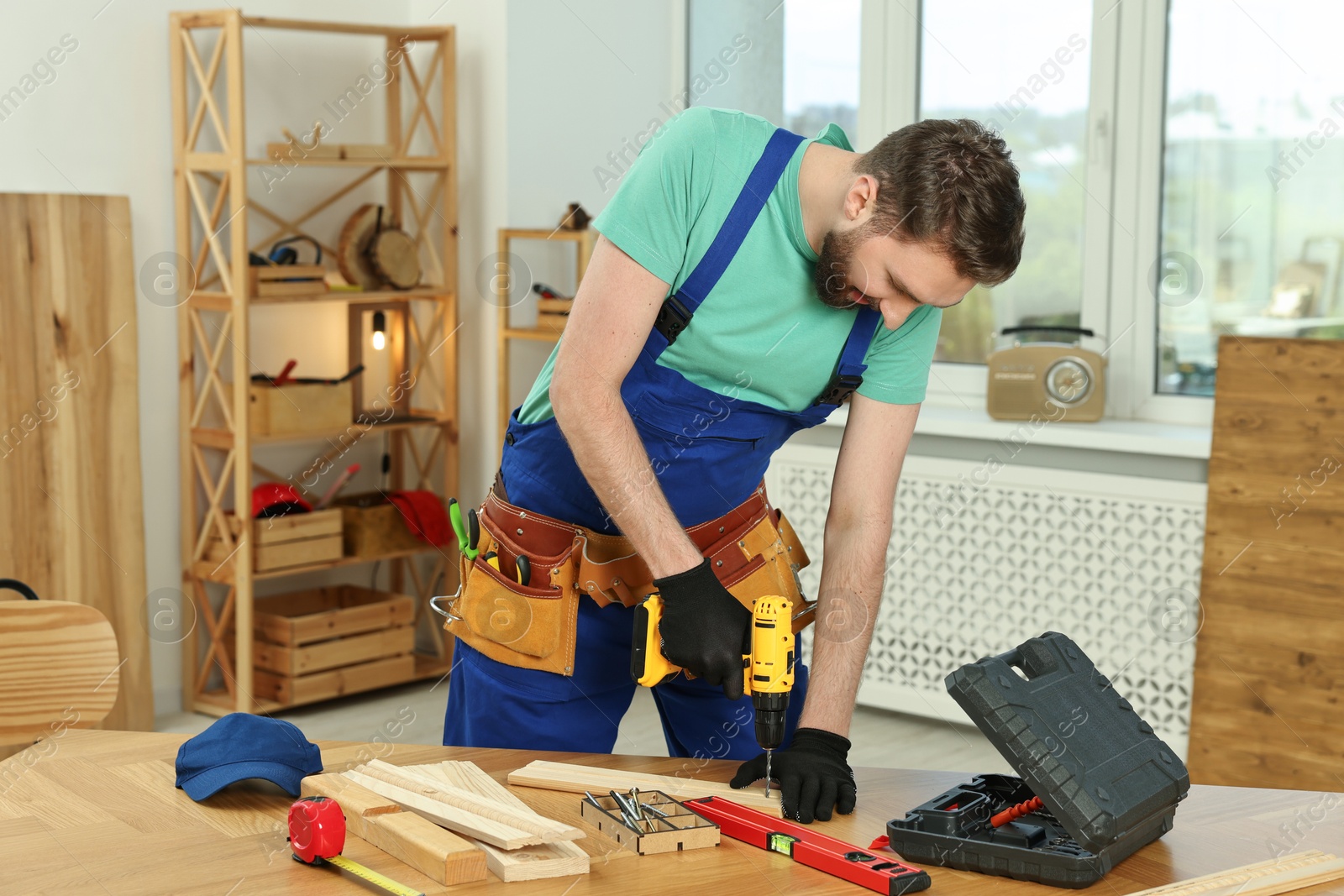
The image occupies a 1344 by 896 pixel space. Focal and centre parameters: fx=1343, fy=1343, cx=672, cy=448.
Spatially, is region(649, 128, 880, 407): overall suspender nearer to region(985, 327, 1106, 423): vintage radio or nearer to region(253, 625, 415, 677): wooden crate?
region(985, 327, 1106, 423): vintage radio

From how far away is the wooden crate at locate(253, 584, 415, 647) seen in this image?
3.82 meters

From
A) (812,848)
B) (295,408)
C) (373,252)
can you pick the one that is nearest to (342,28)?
(373,252)

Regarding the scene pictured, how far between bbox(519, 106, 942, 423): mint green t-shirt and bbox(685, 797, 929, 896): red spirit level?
0.55 metres

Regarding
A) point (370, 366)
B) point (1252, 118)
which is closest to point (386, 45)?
point (370, 366)

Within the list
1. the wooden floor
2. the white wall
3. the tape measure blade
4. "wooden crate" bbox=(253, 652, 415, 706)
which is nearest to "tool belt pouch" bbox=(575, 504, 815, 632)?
the tape measure blade

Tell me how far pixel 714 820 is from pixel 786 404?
23.3 inches

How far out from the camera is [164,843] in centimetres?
130

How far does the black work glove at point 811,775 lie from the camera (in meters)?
1.42

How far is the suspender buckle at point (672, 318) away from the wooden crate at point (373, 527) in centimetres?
249

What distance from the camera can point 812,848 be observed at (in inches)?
50.9

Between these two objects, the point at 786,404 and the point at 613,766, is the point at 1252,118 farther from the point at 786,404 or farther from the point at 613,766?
the point at 613,766

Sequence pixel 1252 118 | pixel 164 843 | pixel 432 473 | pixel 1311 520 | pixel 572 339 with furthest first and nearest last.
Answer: pixel 432 473
pixel 1252 118
pixel 1311 520
pixel 572 339
pixel 164 843

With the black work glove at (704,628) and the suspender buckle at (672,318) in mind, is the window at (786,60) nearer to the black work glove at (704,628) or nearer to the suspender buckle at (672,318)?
the suspender buckle at (672,318)

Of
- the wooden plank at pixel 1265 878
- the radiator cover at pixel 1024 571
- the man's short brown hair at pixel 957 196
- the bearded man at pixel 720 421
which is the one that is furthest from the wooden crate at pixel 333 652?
the wooden plank at pixel 1265 878
